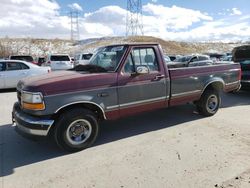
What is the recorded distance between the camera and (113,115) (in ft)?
18.3

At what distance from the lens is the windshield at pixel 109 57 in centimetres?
570

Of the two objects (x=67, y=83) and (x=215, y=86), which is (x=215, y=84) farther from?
(x=67, y=83)

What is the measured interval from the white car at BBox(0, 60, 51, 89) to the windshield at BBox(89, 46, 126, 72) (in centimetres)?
694

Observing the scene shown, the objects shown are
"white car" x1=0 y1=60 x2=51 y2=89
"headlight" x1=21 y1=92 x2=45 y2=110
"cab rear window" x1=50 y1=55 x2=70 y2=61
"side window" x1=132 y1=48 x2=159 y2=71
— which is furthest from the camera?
"cab rear window" x1=50 y1=55 x2=70 y2=61

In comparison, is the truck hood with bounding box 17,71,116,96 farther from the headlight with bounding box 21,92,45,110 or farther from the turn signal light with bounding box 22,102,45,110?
the turn signal light with bounding box 22,102,45,110

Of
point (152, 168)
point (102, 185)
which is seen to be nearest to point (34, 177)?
point (102, 185)

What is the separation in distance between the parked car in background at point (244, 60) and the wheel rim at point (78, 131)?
7.28m

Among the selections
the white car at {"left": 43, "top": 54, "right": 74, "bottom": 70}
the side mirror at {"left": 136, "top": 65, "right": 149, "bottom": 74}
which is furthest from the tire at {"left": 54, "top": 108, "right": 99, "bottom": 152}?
the white car at {"left": 43, "top": 54, "right": 74, "bottom": 70}

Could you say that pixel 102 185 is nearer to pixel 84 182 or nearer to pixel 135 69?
pixel 84 182

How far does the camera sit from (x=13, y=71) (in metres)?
12.8

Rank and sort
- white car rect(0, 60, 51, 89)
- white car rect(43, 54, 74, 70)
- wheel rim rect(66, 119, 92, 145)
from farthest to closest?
1. white car rect(43, 54, 74, 70)
2. white car rect(0, 60, 51, 89)
3. wheel rim rect(66, 119, 92, 145)

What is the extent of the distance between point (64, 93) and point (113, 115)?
1.16 m

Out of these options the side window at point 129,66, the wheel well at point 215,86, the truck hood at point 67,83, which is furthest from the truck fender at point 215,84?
the truck hood at point 67,83

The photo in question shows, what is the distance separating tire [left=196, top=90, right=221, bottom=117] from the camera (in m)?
7.36
